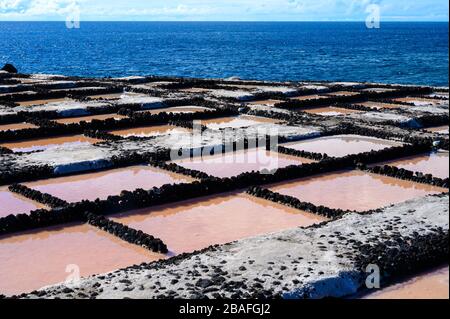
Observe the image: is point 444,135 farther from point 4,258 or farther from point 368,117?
point 4,258

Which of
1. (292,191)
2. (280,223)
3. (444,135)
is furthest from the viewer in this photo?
(444,135)

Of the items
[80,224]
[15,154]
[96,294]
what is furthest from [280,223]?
[15,154]

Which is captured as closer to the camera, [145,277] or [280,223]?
[145,277]

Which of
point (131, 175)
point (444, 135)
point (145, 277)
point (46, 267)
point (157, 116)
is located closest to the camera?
point (145, 277)

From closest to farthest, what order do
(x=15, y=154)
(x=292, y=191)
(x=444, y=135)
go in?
(x=292, y=191), (x=15, y=154), (x=444, y=135)

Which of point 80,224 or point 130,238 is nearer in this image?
point 130,238

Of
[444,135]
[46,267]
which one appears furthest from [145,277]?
[444,135]
